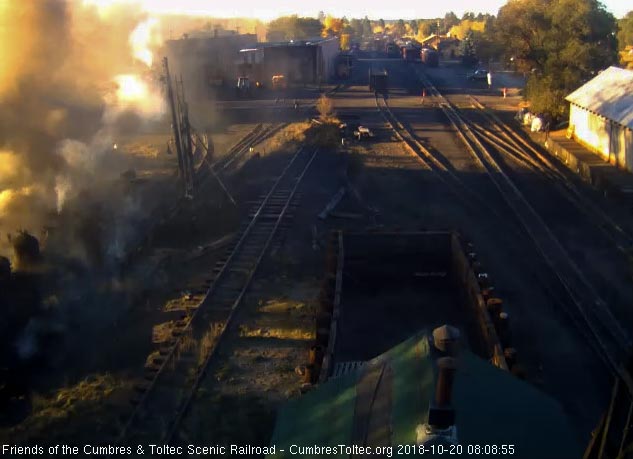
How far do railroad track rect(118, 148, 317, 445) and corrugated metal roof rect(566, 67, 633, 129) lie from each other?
13.0 m

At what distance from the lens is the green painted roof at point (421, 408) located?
477 cm

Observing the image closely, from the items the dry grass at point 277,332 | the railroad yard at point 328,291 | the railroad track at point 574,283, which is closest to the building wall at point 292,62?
the railroad yard at point 328,291

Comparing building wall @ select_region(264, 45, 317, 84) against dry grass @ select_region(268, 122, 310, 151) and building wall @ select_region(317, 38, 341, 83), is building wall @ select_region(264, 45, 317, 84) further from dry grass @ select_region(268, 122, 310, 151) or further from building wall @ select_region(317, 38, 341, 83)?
dry grass @ select_region(268, 122, 310, 151)

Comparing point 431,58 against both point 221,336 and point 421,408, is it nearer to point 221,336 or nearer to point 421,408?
point 221,336

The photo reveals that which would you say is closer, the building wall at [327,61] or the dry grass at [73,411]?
the dry grass at [73,411]

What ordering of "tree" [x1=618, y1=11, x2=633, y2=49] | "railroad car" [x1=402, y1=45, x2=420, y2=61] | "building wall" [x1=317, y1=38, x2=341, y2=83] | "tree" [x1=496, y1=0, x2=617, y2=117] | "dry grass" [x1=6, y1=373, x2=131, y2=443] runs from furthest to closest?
"tree" [x1=618, y1=11, x2=633, y2=49], "railroad car" [x1=402, y1=45, x2=420, y2=61], "building wall" [x1=317, y1=38, x2=341, y2=83], "tree" [x1=496, y1=0, x2=617, y2=117], "dry grass" [x1=6, y1=373, x2=131, y2=443]

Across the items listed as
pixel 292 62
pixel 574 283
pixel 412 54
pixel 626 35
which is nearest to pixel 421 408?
pixel 574 283

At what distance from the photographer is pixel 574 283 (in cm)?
1326

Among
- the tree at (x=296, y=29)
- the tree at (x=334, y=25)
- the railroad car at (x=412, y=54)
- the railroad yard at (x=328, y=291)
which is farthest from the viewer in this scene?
the tree at (x=334, y=25)

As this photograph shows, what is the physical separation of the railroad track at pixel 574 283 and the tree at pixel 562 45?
27.9 ft

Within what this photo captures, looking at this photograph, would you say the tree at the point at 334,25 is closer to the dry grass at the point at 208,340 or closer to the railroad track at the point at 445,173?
the railroad track at the point at 445,173

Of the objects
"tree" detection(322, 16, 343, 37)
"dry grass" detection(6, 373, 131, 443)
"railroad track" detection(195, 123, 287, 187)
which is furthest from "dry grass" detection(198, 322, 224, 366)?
"tree" detection(322, 16, 343, 37)

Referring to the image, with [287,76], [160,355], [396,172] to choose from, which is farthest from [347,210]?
[287,76]

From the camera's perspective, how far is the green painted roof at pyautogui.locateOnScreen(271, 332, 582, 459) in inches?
188
